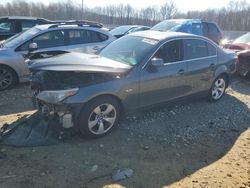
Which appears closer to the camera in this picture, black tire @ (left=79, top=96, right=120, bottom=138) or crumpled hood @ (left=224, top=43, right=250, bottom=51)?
black tire @ (left=79, top=96, right=120, bottom=138)

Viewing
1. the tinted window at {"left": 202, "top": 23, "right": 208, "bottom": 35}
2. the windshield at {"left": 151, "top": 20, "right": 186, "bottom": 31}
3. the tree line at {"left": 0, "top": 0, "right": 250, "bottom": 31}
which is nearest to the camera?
the windshield at {"left": 151, "top": 20, "right": 186, "bottom": 31}

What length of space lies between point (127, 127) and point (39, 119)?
1.54 metres

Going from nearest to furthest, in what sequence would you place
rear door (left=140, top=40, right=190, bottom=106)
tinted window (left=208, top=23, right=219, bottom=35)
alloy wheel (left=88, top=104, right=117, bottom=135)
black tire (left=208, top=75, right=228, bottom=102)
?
alloy wheel (left=88, top=104, right=117, bottom=135)
rear door (left=140, top=40, right=190, bottom=106)
black tire (left=208, top=75, right=228, bottom=102)
tinted window (left=208, top=23, right=219, bottom=35)

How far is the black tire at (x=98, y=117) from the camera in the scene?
4652 mm

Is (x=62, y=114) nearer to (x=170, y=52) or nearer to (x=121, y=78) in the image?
(x=121, y=78)

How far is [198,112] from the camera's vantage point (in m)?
6.36

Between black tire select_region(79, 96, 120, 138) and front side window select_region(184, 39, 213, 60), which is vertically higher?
front side window select_region(184, 39, 213, 60)

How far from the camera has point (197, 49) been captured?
248 inches

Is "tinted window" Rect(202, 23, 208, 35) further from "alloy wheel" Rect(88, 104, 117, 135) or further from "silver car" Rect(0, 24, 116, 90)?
"alloy wheel" Rect(88, 104, 117, 135)

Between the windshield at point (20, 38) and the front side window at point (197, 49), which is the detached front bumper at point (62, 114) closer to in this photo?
the front side window at point (197, 49)

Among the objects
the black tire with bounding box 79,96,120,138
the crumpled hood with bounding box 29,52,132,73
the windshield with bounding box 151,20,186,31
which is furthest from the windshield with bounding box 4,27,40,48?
the windshield with bounding box 151,20,186,31

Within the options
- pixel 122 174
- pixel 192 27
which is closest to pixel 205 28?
pixel 192 27

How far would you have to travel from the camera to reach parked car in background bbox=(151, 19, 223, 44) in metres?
11.7

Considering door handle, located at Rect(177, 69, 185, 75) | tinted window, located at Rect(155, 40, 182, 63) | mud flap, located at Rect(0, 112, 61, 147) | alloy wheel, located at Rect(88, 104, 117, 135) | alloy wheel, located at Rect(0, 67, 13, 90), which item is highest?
tinted window, located at Rect(155, 40, 182, 63)
